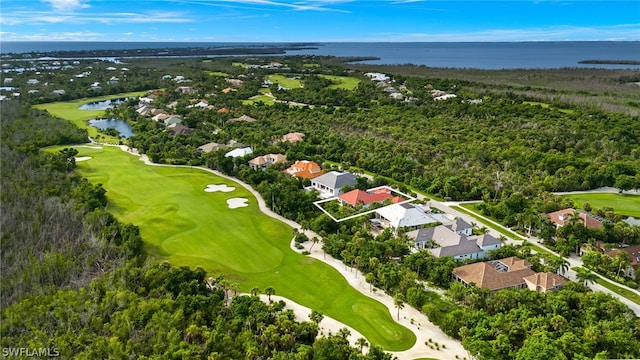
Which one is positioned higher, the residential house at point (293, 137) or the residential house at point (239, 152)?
the residential house at point (293, 137)

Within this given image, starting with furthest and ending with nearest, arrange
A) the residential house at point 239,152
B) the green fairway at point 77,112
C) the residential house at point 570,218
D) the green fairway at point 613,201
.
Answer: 1. the green fairway at point 77,112
2. the residential house at point 239,152
3. the green fairway at point 613,201
4. the residential house at point 570,218

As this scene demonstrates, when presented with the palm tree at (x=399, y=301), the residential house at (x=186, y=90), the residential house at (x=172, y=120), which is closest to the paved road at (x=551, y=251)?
the palm tree at (x=399, y=301)

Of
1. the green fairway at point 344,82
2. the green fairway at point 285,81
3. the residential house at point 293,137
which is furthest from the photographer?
the green fairway at point 285,81

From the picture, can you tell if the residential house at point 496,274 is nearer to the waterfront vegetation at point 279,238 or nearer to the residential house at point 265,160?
the waterfront vegetation at point 279,238

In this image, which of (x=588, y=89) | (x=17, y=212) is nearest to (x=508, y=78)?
(x=588, y=89)

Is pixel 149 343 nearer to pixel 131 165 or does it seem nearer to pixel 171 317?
pixel 171 317

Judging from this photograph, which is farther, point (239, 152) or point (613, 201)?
point (239, 152)

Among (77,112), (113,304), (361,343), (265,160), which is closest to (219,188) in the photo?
(265,160)

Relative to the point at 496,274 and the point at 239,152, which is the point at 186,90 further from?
the point at 496,274
